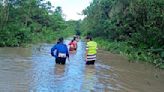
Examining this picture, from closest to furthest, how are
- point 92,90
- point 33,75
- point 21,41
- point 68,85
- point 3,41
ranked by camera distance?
point 92,90 → point 68,85 → point 33,75 → point 3,41 → point 21,41

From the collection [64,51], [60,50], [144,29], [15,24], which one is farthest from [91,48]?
[15,24]

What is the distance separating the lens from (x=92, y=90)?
10992mm

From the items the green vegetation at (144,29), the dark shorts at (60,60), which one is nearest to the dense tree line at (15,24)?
the green vegetation at (144,29)

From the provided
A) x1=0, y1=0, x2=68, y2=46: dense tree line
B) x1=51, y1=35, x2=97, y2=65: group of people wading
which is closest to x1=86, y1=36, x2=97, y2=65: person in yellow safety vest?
x1=51, y1=35, x2=97, y2=65: group of people wading

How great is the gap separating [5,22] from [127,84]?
26.2 meters

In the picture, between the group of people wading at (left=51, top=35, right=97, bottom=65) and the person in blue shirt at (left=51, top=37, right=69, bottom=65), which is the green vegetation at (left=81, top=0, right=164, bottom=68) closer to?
the group of people wading at (left=51, top=35, right=97, bottom=65)

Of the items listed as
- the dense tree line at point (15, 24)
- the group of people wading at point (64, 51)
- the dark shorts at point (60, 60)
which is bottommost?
the dark shorts at point (60, 60)

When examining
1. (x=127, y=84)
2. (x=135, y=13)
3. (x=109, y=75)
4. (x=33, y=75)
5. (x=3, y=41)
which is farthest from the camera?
(x=3, y=41)

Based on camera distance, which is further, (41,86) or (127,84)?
(127,84)

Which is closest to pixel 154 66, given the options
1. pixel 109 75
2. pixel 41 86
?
pixel 109 75

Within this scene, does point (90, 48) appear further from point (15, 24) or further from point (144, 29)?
point (15, 24)

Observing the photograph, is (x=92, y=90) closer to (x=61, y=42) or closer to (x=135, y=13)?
(x=61, y=42)

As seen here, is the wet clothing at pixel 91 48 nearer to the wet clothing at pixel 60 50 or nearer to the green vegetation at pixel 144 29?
the wet clothing at pixel 60 50

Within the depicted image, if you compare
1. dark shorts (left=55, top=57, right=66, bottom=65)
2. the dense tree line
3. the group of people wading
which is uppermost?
the dense tree line
